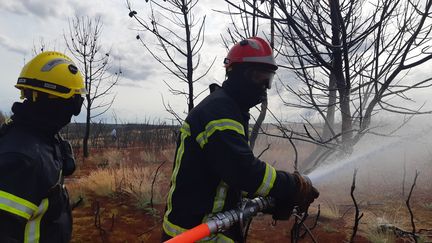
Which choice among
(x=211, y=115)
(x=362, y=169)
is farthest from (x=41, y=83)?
(x=362, y=169)

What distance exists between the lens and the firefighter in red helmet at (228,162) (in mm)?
1904

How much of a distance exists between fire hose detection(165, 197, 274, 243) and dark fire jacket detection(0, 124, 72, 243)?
678mm

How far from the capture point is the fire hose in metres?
1.67

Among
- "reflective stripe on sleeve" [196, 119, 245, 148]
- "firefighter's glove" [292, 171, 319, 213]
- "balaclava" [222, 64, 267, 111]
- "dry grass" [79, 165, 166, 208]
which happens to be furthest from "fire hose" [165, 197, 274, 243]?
"dry grass" [79, 165, 166, 208]

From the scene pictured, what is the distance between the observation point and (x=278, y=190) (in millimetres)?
2002

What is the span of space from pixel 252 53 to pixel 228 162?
810 millimetres

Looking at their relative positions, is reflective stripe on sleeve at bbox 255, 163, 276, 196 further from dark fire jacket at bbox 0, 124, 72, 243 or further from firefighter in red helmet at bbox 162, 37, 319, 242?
dark fire jacket at bbox 0, 124, 72, 243

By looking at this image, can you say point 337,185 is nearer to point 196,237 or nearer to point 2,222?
point 196,237

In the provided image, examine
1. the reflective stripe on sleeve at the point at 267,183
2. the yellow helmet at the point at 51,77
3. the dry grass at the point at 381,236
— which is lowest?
the dry grass at the point at 381,236

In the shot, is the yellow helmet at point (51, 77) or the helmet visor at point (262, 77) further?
the helmet visor at point (262, 77)

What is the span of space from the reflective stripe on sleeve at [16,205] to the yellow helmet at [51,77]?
667mm

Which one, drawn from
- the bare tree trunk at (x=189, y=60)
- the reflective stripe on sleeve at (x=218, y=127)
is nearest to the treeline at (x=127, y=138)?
the bare tree trunk at (x=189, y=60)

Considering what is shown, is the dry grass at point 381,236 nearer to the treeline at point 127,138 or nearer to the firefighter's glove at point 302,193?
the firefighter's glove at point 302,193

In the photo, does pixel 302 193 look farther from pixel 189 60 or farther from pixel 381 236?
pixel 189 60
